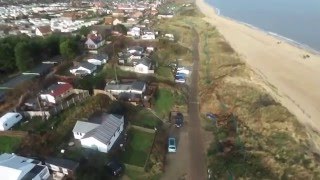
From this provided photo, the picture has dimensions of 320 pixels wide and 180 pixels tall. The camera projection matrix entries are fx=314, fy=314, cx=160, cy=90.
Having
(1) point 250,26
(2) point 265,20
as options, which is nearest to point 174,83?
(1) point 250,26

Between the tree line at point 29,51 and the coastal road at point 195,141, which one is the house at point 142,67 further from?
the tree line at point 29,51

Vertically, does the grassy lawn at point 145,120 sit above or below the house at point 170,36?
below

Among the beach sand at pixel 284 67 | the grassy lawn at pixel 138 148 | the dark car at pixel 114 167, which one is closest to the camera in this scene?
the dark car at pixel 114 167

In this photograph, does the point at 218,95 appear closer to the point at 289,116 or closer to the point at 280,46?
the point at 289,116

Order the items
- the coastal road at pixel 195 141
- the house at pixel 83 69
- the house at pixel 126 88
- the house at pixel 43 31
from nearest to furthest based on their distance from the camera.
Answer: the coastal road at pixel 195 141
the house at pixel 126 88
the house at pixel 83 69
the house at pixel 43 31

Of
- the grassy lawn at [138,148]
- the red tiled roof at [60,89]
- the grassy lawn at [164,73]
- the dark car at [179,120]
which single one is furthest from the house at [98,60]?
the grassy lawn at [138,148]

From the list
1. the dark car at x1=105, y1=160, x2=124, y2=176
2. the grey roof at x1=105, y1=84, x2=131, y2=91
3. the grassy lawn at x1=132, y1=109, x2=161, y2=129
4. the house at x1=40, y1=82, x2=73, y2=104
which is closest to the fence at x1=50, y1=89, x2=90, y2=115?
the house at x1=40, y1=82, x2=73, y2=104

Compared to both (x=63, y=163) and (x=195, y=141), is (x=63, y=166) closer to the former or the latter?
(x=63, y=163)

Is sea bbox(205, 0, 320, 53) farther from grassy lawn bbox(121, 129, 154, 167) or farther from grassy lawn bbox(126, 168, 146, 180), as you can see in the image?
grassy lawn bbox(126, 168, 146, 180)
